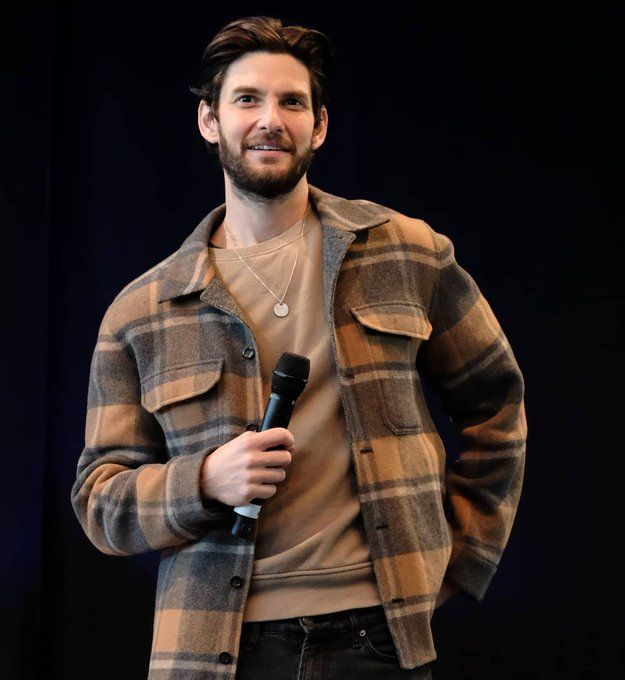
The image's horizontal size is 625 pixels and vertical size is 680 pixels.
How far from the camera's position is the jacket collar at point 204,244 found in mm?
1883

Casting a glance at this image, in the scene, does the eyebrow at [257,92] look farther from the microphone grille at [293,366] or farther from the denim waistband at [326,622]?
the denim waistband at [326,622]

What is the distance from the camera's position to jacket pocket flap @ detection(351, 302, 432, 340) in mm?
1818

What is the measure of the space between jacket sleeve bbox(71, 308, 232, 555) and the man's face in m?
0.35

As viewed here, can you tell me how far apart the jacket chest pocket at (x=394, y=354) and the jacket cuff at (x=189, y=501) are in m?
0.30

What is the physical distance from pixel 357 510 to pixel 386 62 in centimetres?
144

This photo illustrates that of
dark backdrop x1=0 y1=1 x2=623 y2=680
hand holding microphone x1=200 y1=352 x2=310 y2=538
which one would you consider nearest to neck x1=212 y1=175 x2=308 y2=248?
hand holding microphone x1=200 y1=352 x2=310 y2=538

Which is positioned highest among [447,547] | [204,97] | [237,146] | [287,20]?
[287,20]

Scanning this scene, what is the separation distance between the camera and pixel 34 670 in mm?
2750

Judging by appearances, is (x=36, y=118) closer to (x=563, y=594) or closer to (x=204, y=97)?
(x=204, y=97)

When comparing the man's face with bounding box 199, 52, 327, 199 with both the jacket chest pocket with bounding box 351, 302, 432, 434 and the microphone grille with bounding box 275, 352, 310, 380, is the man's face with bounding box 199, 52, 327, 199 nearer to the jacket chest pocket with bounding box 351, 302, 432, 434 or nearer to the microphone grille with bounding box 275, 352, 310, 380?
the jacket chest pocket with bounding box 351, 302, 432, 434

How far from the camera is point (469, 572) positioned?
189 centimetres

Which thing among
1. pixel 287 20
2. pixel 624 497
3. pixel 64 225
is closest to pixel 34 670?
pixel 64 225

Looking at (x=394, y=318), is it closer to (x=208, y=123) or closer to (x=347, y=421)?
(x=347, y=421)

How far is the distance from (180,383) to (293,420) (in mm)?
200
